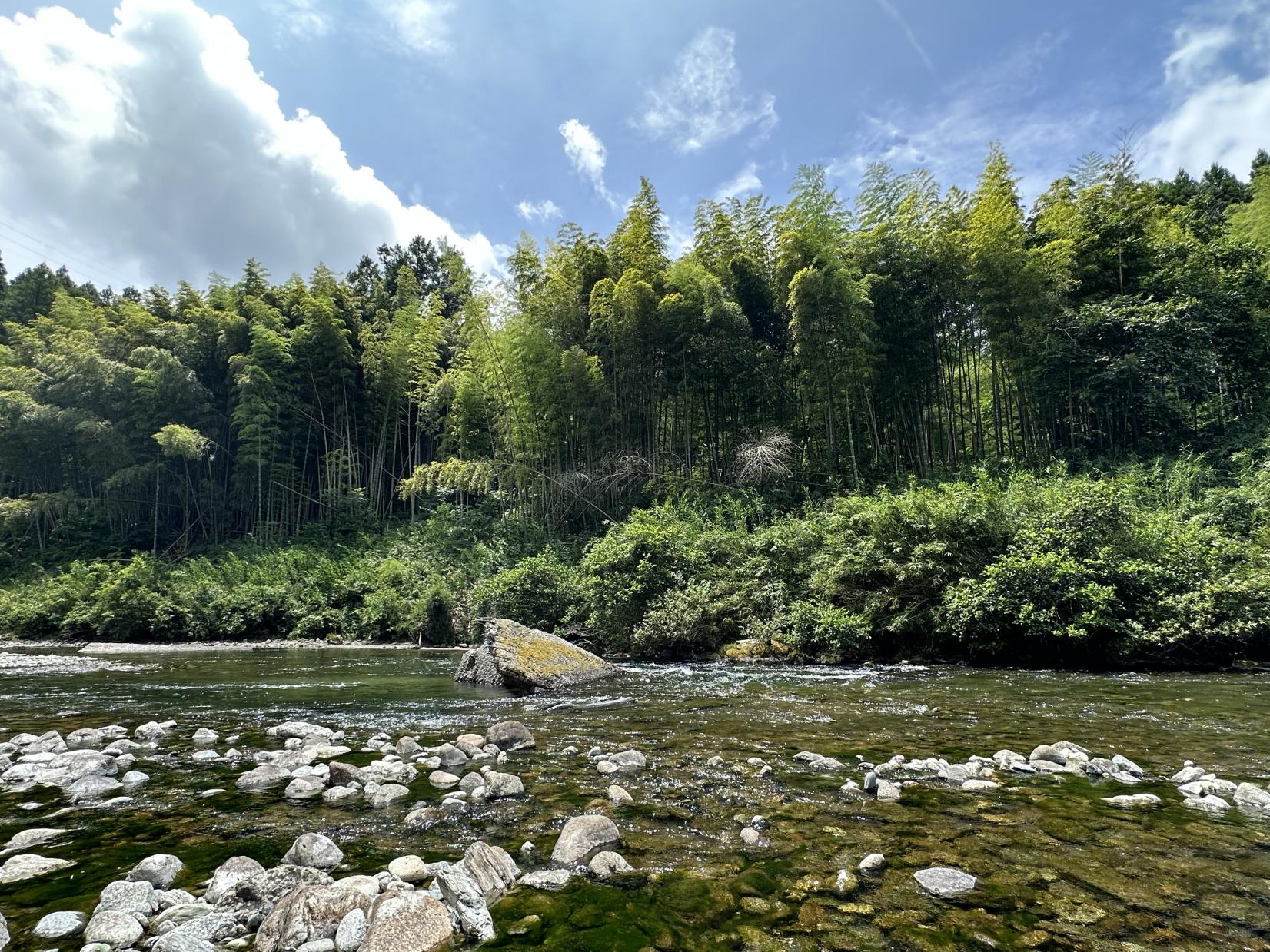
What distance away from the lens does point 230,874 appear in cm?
262

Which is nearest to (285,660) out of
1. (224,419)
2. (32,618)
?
(32,618)

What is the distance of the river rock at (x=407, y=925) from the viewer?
6.83 feet

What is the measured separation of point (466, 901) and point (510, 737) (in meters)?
3.01

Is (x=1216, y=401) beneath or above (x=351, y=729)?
above

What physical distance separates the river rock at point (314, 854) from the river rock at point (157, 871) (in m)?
0.45

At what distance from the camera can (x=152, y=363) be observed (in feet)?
91.0

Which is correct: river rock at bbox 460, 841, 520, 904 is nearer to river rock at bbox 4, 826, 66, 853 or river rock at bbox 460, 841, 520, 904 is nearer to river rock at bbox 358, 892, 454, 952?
river rock at bbox 358, 892, 454, 952

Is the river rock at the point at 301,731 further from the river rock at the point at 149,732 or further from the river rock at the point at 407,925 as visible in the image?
the river rock at the point at 407,925

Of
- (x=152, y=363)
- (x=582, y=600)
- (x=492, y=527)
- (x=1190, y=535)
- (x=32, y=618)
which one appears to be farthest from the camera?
(x=152, y=363)

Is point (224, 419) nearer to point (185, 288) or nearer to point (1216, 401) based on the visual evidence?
point (185, 288)

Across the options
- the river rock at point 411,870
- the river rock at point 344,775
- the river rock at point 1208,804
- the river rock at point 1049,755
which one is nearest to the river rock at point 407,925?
the river rock at point 411,870

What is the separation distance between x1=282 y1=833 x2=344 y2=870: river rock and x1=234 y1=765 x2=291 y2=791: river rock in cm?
159

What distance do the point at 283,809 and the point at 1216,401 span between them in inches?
989

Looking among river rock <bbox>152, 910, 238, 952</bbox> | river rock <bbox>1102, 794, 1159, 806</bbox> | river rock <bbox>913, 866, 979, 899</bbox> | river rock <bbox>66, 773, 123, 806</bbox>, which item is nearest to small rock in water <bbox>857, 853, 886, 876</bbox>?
river rock <bbox>913, 866, 979, 899</bbox>
